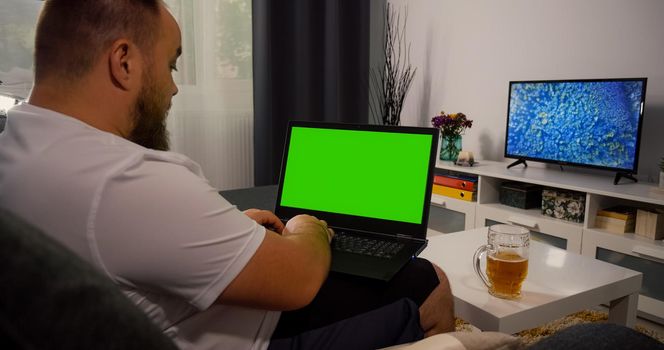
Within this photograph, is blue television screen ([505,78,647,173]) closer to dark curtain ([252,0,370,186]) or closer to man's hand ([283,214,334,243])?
dark curtain ([252,0,370,186])

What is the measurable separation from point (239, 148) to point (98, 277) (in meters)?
3.35

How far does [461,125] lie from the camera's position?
329 cm

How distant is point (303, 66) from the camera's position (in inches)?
150

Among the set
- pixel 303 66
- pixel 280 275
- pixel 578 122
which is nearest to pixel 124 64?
pixel 280 275

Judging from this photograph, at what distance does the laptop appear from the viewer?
4.30 feet

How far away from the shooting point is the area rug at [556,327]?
1976mm

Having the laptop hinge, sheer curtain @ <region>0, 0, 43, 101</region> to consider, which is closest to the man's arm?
the laptop hinge

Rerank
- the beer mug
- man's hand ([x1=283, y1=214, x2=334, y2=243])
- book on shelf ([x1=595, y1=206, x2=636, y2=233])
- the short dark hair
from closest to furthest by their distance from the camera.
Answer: the short dark hair, man's hand ([x1=283, y1=214, x2=334, y2=243]), the beer mug, book on shelf ([x1=595, y1=206, x2=636, y2=233])

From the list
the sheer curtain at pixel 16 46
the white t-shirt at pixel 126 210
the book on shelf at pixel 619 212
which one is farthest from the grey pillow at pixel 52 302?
the sheer curtain at pixel 16 46

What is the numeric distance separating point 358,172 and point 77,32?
2.70 ft

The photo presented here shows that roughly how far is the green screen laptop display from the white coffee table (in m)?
0.20

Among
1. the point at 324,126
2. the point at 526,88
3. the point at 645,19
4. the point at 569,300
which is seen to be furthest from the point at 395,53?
the point at 569,300

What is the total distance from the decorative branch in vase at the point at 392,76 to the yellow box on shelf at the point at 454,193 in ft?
2.77

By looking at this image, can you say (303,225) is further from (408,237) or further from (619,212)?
(619,212)
